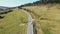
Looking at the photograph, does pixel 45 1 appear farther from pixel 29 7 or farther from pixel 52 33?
pixel 52 33

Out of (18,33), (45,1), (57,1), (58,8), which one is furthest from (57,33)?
(45,1)

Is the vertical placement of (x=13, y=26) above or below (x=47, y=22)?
above

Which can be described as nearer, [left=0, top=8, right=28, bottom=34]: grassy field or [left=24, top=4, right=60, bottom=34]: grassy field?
[left=0, top=8, right=28, bottom=34]: grassy field

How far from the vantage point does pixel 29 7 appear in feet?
259

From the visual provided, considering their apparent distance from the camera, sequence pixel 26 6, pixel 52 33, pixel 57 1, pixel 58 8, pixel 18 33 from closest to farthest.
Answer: pixel 18 33 < pixel 52 33 < pixel 58 8 < pixel 57 1 < pixel 26 6

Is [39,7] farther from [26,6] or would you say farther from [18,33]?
[18,33]

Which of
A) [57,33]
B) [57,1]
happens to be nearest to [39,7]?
[57,1]

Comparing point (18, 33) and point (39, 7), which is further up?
point (18, 33)

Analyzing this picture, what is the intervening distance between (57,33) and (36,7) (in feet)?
179

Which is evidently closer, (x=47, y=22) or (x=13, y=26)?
(x=13, y=26)

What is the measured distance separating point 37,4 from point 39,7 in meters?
1.93

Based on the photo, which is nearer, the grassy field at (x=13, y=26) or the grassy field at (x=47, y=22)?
the grassy field at (x=13, y=26)

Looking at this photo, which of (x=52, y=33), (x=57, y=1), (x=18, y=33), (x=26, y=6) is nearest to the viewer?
(x=18, y=33)

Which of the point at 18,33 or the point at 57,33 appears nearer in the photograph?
the point at 18,33
